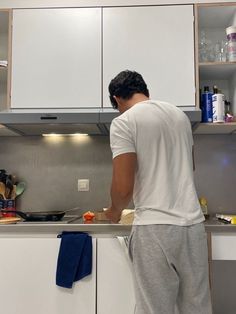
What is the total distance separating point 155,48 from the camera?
219cm

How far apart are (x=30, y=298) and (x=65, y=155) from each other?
1.01m

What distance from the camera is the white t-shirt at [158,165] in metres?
1.33

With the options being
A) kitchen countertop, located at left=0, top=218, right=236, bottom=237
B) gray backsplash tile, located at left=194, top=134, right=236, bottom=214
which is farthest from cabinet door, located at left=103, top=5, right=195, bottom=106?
kitchen countertop, located at left=0, top=218, right=236, bottom=237

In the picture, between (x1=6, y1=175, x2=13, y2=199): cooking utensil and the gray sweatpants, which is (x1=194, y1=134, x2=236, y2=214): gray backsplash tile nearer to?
the gray sweatpants

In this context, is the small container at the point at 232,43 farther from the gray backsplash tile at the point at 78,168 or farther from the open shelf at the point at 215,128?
the gray backsplash tile at the point at 78,168

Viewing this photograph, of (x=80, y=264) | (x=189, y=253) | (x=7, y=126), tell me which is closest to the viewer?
(x=189, y=253)

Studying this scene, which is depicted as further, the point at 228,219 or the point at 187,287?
the point at 228,219

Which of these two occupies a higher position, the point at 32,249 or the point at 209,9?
the point at 209,9

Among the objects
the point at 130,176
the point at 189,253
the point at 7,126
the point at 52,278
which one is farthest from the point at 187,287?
the point at 7,126

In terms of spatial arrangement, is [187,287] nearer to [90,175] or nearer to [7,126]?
[90,175]

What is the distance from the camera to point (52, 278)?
5.91 ft

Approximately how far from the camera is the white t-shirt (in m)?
1.33

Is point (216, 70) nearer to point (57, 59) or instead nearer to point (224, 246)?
point (57, 59)

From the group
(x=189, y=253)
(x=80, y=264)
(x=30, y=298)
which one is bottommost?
(x=30, y=298)
